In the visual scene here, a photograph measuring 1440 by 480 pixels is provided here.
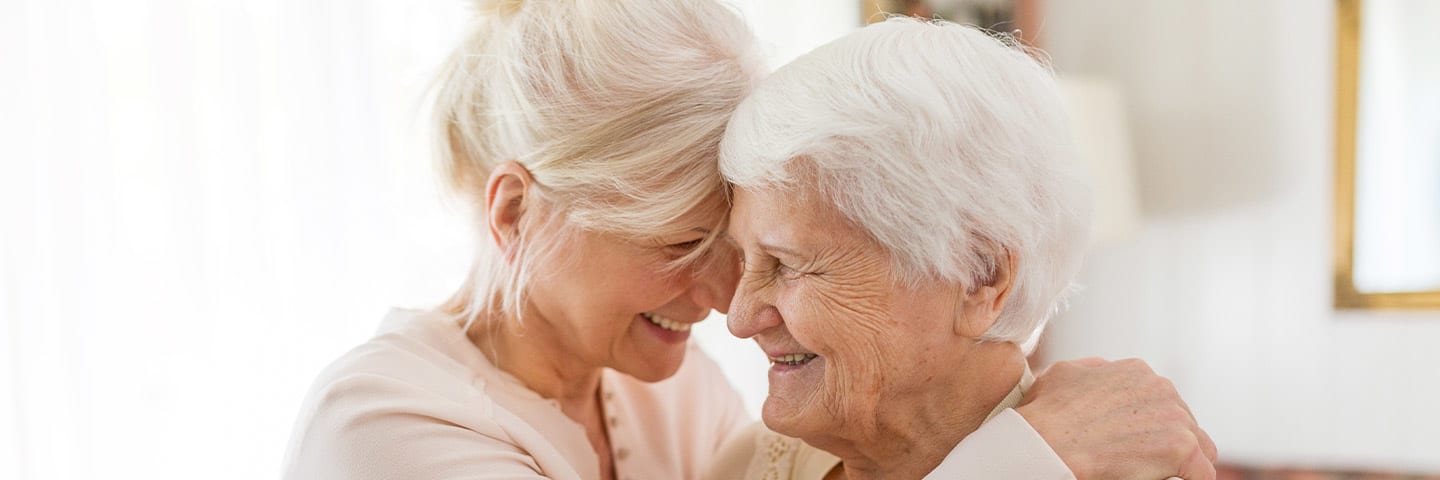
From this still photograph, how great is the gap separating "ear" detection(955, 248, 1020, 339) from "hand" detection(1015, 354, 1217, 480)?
0.10m

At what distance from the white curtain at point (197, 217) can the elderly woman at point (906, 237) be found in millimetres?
416

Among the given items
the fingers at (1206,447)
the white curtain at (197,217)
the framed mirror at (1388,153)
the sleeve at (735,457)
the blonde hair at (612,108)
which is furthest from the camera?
the framed mirror at (1388,153)

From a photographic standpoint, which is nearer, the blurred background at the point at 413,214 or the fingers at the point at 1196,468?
the fingers at the point at 1196,468

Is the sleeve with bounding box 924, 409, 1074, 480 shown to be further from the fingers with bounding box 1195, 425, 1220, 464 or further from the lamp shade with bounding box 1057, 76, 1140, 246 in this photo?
the lamp shade with bounding box 1057, 76, 1140, 246

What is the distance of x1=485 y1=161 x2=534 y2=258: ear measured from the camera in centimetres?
145

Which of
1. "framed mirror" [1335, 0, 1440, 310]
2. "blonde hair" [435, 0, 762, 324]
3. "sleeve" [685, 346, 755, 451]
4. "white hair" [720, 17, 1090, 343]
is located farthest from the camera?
"framed mirror" [1335, 0, 1440, 310]

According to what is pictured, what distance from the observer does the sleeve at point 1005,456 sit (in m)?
1.16

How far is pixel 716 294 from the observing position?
150 centimetres

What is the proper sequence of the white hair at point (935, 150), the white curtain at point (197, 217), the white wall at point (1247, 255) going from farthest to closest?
the white wall at point (1247, 255) < the white curtain at point (197, 217) < the white hair at point (935, 150)

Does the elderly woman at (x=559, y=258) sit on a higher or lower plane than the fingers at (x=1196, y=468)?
higher

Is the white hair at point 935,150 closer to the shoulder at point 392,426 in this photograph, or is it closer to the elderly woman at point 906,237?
the elderly woman at point 906,237

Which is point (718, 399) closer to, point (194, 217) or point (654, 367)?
point (654, 367)

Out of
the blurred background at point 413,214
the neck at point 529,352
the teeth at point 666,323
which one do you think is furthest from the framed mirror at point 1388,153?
the neck at point 529,352

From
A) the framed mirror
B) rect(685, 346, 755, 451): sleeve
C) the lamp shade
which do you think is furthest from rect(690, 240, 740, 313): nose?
the framed mirror
